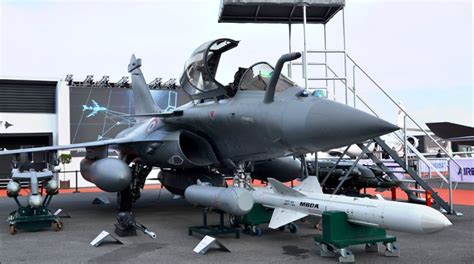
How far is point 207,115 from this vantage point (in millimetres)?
8484

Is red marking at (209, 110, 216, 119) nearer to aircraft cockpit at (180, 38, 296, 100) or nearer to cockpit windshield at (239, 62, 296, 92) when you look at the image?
aircraft cockpit at (180, 38, 296, 100)

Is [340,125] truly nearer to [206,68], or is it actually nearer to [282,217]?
[282,217]

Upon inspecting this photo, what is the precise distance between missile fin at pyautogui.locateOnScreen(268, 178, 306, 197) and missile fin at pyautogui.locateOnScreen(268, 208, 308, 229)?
0.28 metres

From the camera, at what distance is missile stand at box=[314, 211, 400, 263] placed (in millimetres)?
5996

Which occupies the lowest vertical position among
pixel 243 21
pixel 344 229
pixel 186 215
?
pixel 186 215

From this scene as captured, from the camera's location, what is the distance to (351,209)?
20.3 feet

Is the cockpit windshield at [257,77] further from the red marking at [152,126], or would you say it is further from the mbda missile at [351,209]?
the red marking at [152,126]

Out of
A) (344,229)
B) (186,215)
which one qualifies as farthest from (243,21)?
(344,229)

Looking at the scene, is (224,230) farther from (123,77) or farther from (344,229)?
(123,77)

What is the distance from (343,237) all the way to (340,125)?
4.97 ft

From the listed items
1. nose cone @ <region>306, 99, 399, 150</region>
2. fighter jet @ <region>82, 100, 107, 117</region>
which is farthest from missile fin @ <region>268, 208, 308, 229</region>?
fighter jet @ <region>82, 100, 107, 117</region>

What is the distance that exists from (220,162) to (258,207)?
141cm

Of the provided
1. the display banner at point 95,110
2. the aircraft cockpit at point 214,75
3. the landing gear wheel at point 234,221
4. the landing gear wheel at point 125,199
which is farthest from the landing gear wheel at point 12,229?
the display banner at point 95,110

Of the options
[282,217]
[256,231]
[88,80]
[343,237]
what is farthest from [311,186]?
[88,80]
